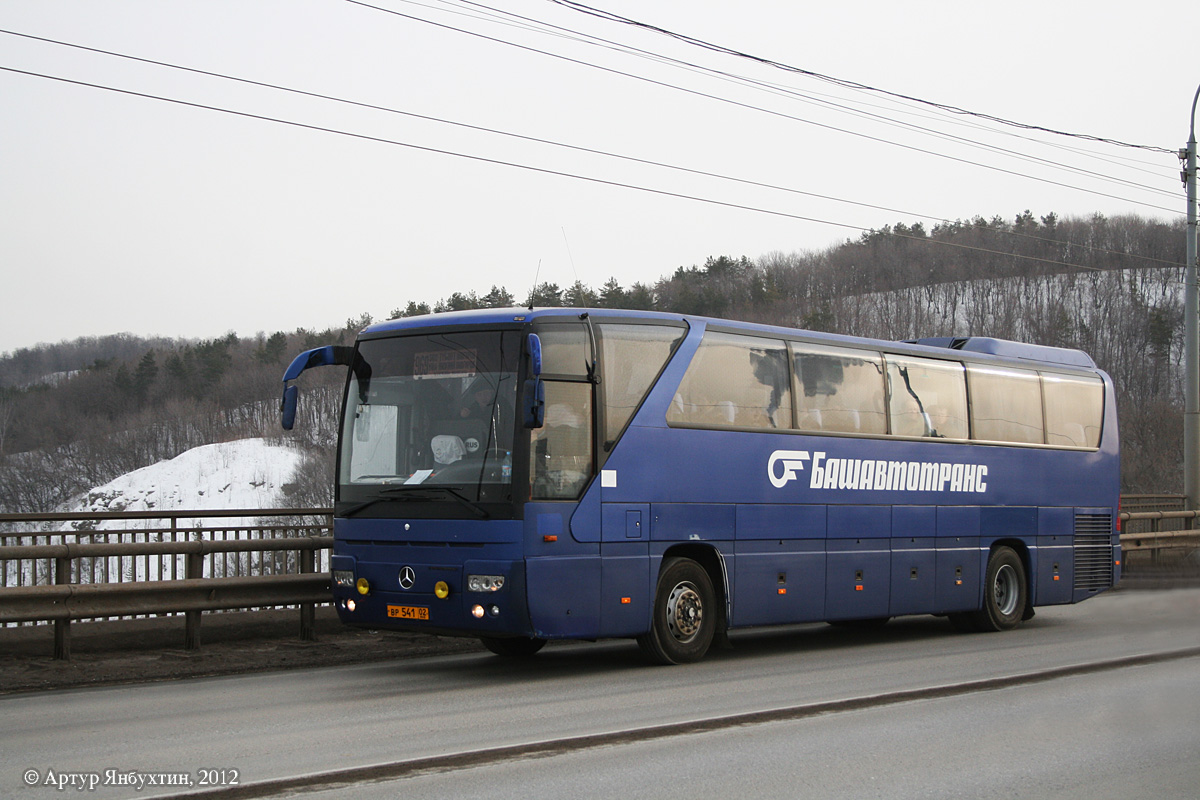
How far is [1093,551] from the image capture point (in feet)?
54.6

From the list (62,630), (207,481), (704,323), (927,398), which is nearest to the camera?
(62,630)

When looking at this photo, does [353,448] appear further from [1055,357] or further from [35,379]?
[35,379]

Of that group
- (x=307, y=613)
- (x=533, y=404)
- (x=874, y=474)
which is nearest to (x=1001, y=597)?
(x=874, y=474)

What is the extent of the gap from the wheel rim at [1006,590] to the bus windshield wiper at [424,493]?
8.23m

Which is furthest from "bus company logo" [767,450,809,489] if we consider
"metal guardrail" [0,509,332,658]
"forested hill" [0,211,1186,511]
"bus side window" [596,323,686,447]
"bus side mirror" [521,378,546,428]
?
"forested hill" [0,211,1186,511]

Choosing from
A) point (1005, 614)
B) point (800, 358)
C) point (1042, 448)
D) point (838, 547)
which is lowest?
point (1005, 614)

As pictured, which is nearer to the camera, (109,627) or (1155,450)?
(109,627)

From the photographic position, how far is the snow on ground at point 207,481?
98.9 m

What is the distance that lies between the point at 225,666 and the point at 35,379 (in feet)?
376

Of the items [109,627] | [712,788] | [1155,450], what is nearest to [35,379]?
[1155,450]

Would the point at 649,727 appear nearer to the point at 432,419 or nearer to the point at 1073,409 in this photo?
the point at 432,419

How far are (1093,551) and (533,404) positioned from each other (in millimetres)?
10460

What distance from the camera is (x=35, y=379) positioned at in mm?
113250

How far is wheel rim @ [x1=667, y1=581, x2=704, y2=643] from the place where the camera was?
11.4m
